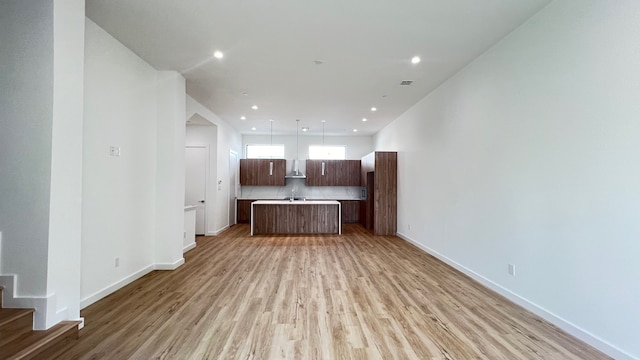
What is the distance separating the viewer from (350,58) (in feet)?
12.5

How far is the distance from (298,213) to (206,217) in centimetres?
237

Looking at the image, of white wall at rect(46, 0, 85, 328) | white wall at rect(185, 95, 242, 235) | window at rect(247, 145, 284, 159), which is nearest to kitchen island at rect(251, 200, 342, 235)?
white wall at rect(185, 95, 242, 235)

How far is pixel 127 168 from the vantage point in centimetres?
362

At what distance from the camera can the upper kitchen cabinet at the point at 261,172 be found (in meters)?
9.25

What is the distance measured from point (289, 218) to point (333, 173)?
9.40 feet

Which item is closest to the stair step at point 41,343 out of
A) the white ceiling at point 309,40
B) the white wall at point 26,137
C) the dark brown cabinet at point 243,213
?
the white wall at point 26,137

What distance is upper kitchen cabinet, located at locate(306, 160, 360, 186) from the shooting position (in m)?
9.39

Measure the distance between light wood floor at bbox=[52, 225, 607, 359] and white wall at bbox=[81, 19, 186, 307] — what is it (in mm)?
377

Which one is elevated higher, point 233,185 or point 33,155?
point 33,155

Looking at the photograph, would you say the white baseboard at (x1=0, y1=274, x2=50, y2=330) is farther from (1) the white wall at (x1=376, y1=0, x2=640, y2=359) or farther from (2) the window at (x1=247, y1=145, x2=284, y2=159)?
(2) the window at (x1=247, y1=145, x2=284, y2=159)

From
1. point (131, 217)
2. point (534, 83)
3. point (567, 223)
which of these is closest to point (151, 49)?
point (131, 217)

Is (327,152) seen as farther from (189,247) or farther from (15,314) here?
(15,314)

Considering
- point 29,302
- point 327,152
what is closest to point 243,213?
point 327,152

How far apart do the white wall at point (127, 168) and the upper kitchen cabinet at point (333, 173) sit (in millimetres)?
5356
